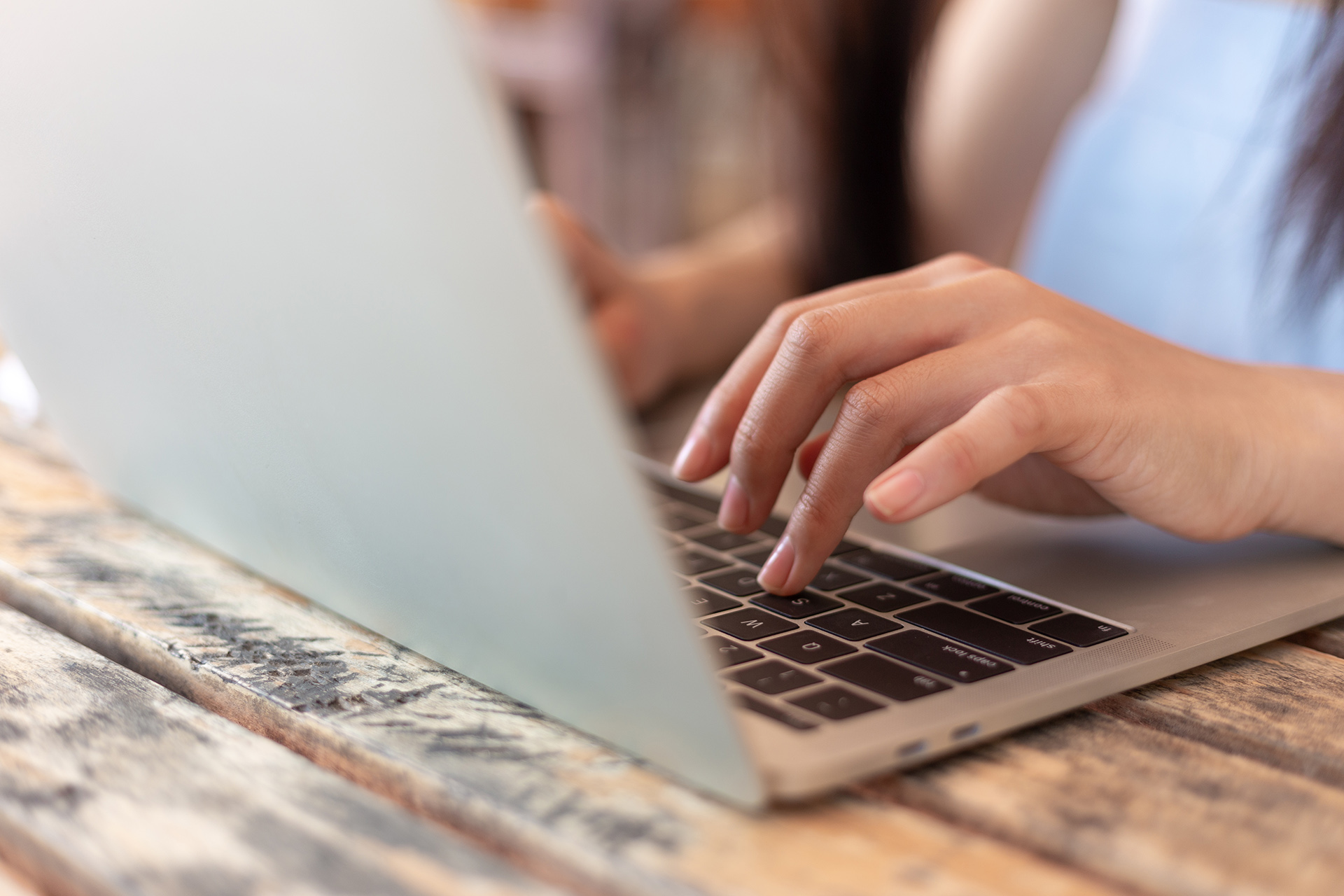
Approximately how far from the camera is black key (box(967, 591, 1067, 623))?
16.5 inches

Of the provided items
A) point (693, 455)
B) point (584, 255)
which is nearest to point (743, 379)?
point (693, 455)

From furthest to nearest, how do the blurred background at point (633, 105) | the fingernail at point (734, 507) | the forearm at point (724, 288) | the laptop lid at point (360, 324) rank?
the blurred background at point (633, 105) → the forearm at point (724, 288) → the fingernail at point (734, 507) → the laptop lid at point (360, 324)

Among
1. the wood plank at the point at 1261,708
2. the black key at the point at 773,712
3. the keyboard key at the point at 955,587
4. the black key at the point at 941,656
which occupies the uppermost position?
the black key at the point at 773,712

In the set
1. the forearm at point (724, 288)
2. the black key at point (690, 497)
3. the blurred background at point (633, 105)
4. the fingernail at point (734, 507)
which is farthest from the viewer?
the blurred background at point (633, 105)

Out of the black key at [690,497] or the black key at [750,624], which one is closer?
the black key at [750,624]

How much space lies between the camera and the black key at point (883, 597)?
0.43 metres

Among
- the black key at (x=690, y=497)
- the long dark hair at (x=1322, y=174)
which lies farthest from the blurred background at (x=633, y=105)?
the black key at (x=690, y=497)

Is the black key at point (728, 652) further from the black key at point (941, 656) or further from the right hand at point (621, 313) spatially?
the right hand at point (621, 313)

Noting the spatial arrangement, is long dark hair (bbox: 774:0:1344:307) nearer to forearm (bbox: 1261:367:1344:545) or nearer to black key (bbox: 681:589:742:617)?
forearm (bbox: 1261:367:1344:545)

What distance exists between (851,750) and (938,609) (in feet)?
0.45

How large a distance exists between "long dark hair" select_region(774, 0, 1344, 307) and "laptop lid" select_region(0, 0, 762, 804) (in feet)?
2.39

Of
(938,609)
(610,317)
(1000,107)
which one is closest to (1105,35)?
(1000,107)

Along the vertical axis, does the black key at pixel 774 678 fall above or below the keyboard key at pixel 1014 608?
above

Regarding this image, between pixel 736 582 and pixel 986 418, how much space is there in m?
0.12
